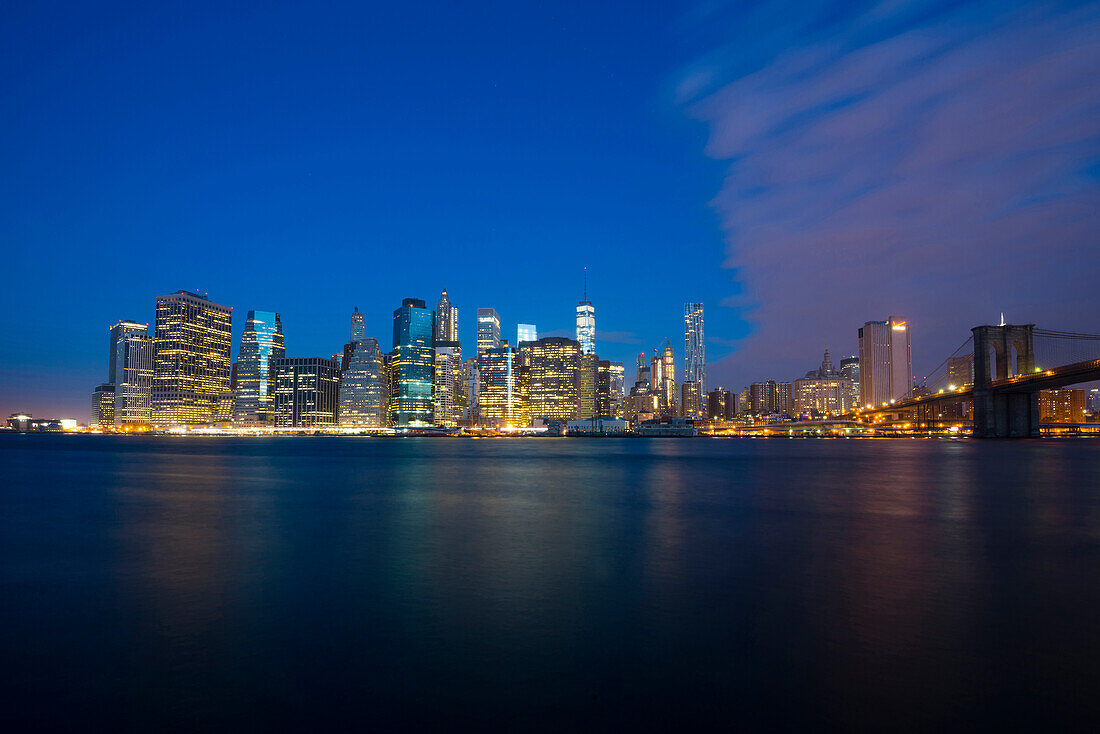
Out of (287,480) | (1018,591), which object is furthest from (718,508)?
(287,480)

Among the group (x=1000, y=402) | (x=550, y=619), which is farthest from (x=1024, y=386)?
(x=550, y=619)

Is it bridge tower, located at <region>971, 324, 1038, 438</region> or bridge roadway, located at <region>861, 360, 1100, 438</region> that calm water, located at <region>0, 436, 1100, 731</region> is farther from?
bridge tower, located at <region>971, 324, 1038, 438</region>

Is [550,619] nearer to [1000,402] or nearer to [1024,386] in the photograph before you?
[1024,386]

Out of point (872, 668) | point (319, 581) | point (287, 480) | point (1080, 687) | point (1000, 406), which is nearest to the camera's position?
point (1080, 687)

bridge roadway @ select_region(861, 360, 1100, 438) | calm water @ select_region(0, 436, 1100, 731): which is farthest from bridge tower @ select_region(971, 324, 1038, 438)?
calm water @ select_region(0, 436, 1100, 731)

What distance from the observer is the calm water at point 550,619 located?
838cm

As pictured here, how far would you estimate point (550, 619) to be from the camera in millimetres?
12250

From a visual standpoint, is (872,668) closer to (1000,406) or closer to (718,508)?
(718,508)

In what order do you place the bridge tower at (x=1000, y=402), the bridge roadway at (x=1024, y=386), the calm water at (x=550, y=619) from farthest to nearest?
the bridge tower at (x=1000, y=402) < the bridge roadway at (x=1024, y=386) < the calm water at (x=550, y=619)

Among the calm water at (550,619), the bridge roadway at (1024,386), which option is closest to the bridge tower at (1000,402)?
the bridge roadway at (1024,386)

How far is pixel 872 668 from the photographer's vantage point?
31.2 feet

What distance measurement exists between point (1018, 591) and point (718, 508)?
1656cm

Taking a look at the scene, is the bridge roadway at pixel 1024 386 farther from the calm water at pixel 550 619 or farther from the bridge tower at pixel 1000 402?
the calm water at pixel 550 619

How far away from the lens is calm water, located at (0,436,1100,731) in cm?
838
